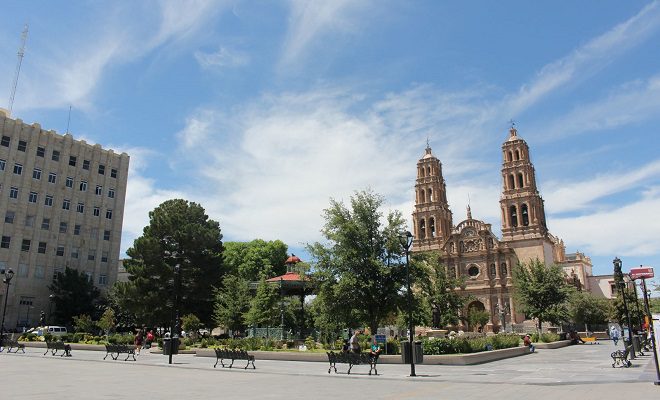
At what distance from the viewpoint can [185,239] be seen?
160 ft

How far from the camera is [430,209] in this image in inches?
3494

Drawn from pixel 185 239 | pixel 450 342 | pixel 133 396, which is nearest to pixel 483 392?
pixel 133 396

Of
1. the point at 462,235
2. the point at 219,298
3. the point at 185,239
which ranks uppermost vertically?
the point at 462,235

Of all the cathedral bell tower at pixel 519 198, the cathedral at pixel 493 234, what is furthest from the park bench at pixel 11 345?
the cathedral bell tower at pixel 519 198

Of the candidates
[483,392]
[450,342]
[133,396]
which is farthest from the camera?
[450,342]

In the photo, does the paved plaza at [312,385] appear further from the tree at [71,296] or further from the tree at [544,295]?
the tree at [71,296]

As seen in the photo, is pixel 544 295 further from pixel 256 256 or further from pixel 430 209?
pixel 256 256

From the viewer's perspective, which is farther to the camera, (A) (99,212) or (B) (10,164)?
(A) (99,212)

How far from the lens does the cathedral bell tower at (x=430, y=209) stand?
8775 centimetres

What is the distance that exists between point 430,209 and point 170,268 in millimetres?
54619

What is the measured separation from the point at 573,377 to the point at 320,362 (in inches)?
490

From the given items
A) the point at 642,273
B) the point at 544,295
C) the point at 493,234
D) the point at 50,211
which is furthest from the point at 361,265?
the point at 493,234

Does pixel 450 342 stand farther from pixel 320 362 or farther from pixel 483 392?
pixel 483 392

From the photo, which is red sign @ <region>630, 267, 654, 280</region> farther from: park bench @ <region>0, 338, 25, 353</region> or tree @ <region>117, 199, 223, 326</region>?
tree @ <region>117, 199, 223, 326</region>
